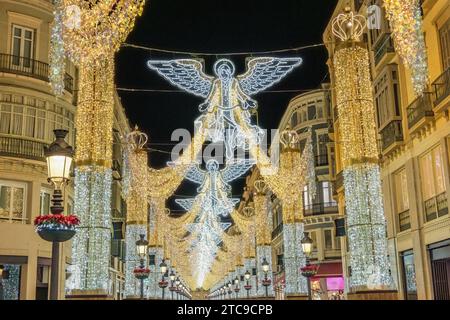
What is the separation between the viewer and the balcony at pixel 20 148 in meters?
25.0

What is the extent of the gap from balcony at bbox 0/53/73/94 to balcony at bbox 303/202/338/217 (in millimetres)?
28768

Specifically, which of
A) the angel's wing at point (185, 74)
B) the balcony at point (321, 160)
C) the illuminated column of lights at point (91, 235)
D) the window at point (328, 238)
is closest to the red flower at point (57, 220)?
the illuminated column of lights at point (91, 235)

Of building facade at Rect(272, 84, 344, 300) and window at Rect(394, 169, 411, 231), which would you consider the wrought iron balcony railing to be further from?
building facade at Rect(272, 84, 344, 300)

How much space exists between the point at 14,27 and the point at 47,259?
1045 centimetres

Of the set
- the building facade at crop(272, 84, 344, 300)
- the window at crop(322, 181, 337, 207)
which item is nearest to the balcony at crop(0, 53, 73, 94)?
the building facade at crop(272, 84, 344, 300)

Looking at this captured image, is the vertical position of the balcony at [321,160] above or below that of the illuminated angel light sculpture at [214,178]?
above

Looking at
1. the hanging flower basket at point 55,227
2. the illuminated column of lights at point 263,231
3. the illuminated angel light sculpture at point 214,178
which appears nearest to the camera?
the hanging flower basket at point 55,227

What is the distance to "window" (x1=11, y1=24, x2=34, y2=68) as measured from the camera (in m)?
26.0

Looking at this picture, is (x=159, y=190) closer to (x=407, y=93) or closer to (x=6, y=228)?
(x=6, y=228)

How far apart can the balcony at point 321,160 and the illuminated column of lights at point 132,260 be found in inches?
1100

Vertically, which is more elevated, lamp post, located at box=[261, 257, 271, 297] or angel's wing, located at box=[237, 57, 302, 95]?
angel's wing, located at box=[237, 57, 302, 95]

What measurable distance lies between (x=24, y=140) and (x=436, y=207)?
56.1 ft

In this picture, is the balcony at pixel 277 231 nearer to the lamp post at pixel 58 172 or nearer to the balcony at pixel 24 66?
the balcony at pixel 24 66

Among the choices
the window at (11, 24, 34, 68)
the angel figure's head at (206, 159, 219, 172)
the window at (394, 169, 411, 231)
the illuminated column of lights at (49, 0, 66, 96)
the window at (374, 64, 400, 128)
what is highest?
the window at (11, 24, 34, 68)
